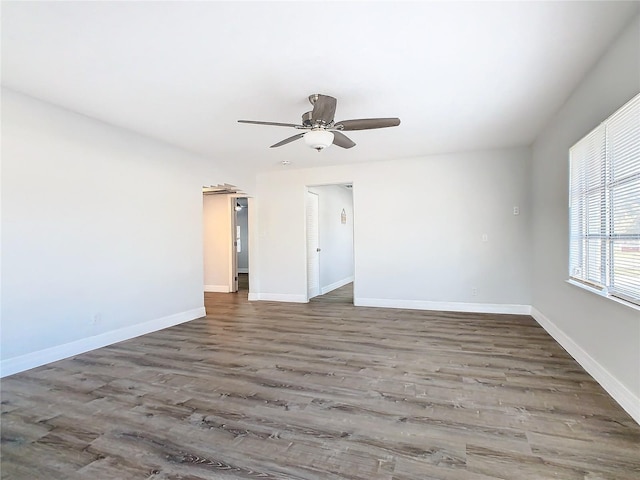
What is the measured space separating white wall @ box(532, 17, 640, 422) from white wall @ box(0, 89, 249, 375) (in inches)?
194

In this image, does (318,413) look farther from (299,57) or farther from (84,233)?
(84,233)

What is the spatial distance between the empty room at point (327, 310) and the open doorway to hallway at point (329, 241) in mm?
1557

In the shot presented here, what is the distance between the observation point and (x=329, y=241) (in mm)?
8305

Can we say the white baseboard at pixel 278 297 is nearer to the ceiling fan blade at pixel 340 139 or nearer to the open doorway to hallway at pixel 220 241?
the open doorway to hallway at pixel 220 241

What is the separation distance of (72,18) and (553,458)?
384 cm

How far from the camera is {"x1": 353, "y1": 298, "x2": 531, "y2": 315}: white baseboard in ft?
17.9

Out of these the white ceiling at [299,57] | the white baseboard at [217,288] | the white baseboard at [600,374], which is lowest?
the white baseboard at [217,288]

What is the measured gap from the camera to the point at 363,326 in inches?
191

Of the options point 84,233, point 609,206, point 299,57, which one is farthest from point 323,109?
point 84,233

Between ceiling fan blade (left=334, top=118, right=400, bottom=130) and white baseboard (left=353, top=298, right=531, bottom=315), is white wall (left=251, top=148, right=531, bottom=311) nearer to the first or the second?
white baseboard (left=353, top=298, right=531, bottom=315)

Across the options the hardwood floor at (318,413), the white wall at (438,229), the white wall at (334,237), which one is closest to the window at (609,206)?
the hardwood floor at (318,413)

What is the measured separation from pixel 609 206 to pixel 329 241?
5980mm

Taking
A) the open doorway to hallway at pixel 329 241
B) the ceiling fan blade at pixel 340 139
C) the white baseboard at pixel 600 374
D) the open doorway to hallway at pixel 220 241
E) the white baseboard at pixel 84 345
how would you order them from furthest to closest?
1. the open doorway to hallway at pixel 220 241
2. the open doorway to hallway at pixel 329 241
3. the ceiling fan blade at pixel 340 139
4. the white baseboard at pixel 84 345
5. the white baseboard at pixel 600 374

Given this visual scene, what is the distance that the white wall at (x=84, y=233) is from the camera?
10.6 feet
